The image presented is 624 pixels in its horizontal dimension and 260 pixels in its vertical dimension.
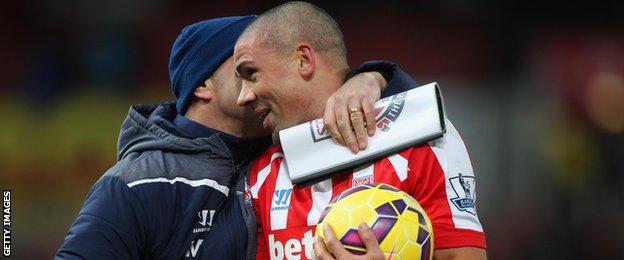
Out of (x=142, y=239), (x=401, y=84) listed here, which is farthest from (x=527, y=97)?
(x=142, y=239)

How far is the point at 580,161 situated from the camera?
6.25 m

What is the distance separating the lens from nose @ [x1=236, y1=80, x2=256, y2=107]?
10.6ft

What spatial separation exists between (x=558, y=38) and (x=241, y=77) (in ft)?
12.4

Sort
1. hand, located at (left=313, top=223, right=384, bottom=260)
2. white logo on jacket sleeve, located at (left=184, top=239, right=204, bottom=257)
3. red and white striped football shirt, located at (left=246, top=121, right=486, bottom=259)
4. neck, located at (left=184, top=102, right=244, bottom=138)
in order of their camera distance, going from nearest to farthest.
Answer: hand, located at (left=313, top=223, right=384, bottom=260)
red and white striped football shirt, located at (left=246, top=121, right=486, bottom=259)
white logo on jacket sleeve, located at (left=184, top=239, right=204, bottom=257)
neck, located at (left=184, top=102, right=244, bottom=138)

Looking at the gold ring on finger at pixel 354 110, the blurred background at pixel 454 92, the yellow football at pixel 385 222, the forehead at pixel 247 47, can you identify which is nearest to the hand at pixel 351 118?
the gold ring on finger at pixel 354 110

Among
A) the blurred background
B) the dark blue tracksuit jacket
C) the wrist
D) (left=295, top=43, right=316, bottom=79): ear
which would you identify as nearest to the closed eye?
(left=295, top=43, right=316, bottom=79): ear

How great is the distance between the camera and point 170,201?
3.17m

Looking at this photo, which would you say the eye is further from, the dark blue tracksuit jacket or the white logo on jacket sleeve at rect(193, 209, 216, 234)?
the white logo on jacket sleeve at rect(193, 209, 216, 234)

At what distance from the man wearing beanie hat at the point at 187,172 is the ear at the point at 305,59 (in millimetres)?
144

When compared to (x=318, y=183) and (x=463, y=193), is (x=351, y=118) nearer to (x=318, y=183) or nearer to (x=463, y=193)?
(x=318, y=183)

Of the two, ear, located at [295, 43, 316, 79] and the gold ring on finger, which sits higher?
ear, located at [295, 43, 316, 79]

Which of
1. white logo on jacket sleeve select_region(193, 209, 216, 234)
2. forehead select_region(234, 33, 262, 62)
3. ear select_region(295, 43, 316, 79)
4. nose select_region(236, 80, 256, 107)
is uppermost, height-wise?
forehead select_region(234, 33, 262, 62)

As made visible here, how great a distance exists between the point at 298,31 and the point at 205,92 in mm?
488

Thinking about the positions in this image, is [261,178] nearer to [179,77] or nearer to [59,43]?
[179,77]
